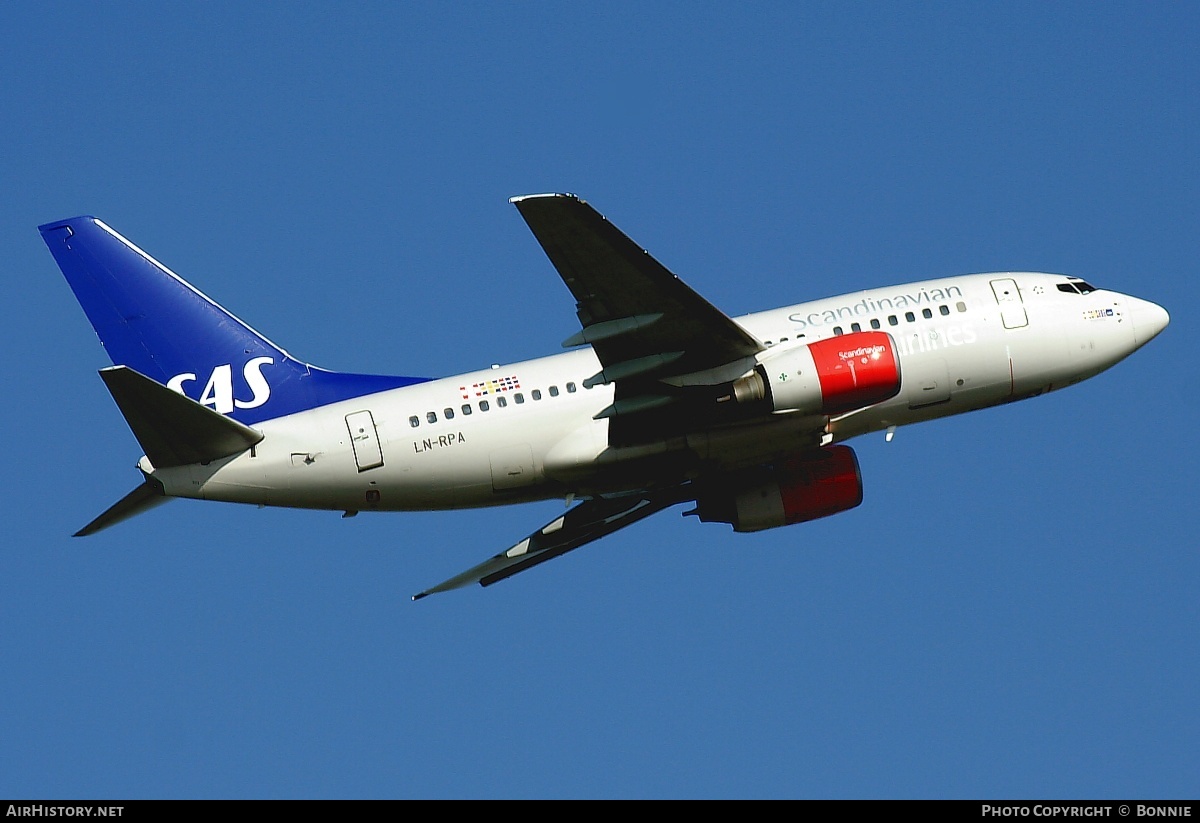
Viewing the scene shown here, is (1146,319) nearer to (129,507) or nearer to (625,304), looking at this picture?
(625,304)

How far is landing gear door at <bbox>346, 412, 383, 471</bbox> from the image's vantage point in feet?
130

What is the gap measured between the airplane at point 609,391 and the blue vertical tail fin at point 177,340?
57mm

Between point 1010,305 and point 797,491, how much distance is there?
26.7 ft

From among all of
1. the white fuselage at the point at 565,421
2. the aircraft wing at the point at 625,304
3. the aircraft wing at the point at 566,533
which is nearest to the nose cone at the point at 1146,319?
the white fuselage at the point at 565,421

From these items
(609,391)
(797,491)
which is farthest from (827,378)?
(609,391)

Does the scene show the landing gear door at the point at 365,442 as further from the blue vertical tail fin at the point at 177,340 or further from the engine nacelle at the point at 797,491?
the engine nacelle at the point at 797,491

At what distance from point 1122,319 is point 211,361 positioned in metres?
26.8

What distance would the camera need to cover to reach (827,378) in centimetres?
3891

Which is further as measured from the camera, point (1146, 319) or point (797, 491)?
point (1146, 319)

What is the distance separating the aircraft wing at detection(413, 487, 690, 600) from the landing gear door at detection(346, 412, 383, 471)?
246 inches

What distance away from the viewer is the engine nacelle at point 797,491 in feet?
143

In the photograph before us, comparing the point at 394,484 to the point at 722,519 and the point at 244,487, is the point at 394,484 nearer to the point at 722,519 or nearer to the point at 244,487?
the point at 244,487

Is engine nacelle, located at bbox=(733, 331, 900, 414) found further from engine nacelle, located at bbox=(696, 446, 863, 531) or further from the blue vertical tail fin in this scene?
the blue vertical tail fin

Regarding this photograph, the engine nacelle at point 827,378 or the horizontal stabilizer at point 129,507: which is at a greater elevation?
the engine nacelle at point 827,378
